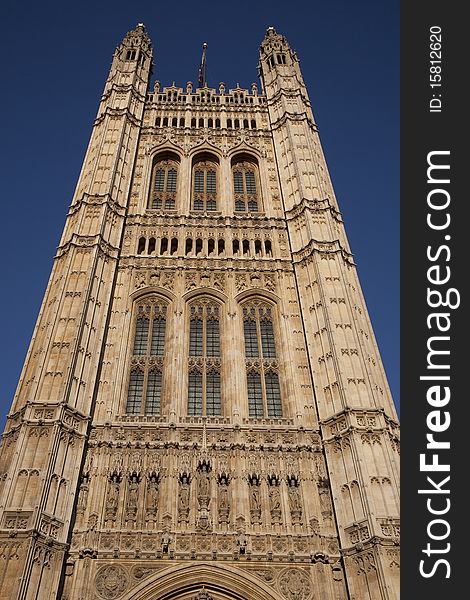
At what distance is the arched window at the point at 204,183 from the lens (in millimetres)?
29000

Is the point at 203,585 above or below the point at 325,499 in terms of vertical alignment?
below

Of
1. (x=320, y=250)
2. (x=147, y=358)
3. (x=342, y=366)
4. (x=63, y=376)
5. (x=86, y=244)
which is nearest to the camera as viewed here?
(x=63, y=376)

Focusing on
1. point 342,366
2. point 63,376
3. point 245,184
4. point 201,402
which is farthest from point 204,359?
point 245,184

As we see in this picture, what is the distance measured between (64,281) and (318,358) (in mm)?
8792

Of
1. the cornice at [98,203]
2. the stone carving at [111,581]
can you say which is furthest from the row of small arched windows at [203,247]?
the stone carving at [111,581]

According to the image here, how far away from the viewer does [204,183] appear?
30172 mm

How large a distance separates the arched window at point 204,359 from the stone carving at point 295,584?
5.65m

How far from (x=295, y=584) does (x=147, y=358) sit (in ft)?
29.2

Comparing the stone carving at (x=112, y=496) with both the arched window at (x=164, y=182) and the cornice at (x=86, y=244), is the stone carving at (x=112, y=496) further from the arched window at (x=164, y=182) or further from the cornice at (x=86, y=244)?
the arched window at (x=164, y=182)

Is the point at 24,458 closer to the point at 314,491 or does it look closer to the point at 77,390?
the point at 77,390

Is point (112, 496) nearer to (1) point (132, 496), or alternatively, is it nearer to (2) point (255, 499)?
(1) point (132, 496)

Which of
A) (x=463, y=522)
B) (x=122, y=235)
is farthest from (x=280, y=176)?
(x=463, y=522)

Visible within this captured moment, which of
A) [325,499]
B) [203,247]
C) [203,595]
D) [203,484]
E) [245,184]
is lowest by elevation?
[203,595]

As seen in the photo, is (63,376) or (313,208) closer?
(63,376)
